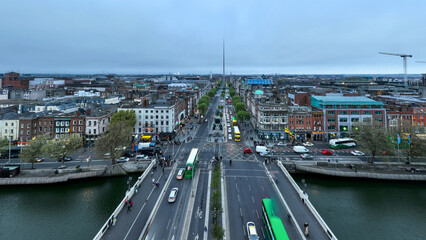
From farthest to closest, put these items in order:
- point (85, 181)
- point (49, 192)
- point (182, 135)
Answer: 1. point (182, 135)
2. point (85, 181)
3. point (49, 192)

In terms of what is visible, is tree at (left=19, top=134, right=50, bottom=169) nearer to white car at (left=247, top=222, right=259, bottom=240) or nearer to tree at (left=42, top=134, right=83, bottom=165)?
tree at (left=42, top=134, right=83, bottom=165)

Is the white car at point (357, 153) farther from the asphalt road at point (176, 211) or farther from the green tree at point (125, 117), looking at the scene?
the green tree at point (125, 117)

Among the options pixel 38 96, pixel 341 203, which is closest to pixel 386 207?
pixel 341 203

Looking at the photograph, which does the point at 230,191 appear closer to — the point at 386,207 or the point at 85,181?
the point at 386,207

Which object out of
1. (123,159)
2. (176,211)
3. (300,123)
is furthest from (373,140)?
(123,159)

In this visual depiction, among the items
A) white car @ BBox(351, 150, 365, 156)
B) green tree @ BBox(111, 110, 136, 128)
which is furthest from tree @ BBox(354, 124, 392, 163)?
green tree @ BBox(111, 110, 136, 128)

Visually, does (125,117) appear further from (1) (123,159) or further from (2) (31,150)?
(2) (31,150)
